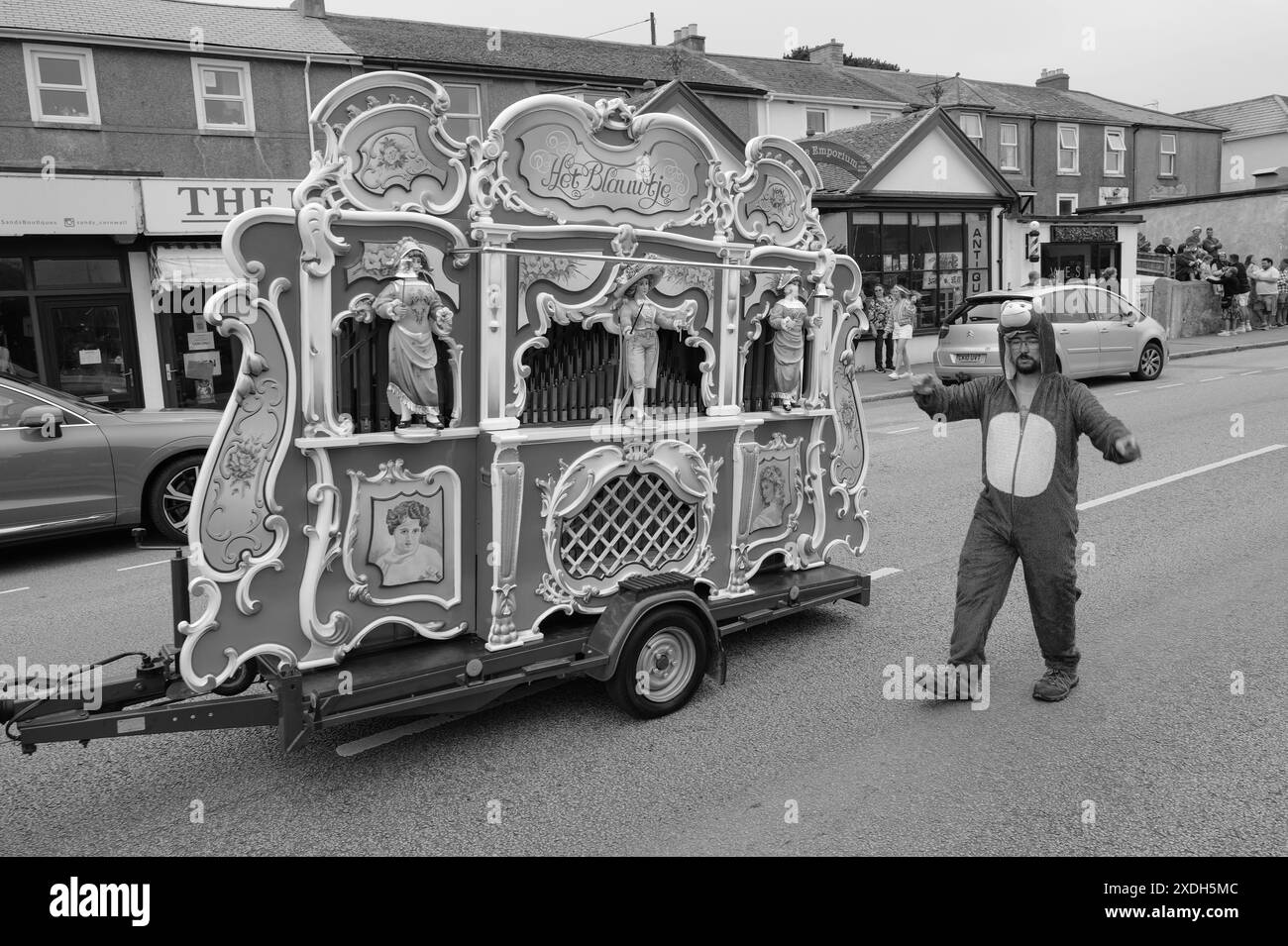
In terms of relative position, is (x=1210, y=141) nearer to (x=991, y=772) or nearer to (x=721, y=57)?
(x=721, y=57)

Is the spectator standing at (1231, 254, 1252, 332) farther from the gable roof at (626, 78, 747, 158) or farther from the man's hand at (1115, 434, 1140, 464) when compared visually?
the man's hand at (1115, 434, 1140, 464)

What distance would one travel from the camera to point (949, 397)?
199 inches

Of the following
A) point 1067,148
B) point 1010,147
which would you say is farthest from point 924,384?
point 1067,148

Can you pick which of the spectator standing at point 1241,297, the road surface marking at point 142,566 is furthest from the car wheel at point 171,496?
the spectator standing at point 1241,297

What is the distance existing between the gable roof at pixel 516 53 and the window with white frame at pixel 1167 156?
1853 cm

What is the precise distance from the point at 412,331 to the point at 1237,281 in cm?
2589

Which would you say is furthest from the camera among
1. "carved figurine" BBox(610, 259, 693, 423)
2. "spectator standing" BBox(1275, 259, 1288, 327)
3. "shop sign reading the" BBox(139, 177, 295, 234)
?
"spectator standing" BBox(1275, 259, 1288, 327)

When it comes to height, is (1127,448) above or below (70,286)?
below

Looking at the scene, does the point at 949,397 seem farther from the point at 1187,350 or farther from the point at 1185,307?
the point at 1185,307

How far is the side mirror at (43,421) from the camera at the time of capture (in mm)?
7855

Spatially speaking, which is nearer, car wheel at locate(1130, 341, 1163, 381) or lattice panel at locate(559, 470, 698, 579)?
lattice panel at locate(559, 470, 698, 579)

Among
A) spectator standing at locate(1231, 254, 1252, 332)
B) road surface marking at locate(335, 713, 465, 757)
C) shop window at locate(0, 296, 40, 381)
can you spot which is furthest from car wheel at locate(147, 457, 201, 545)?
spectator standing at locate(1231, 254, 1252, 332)

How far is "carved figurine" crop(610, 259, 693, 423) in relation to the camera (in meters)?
4.83

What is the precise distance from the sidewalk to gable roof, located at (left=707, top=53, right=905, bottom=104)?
10551mm
